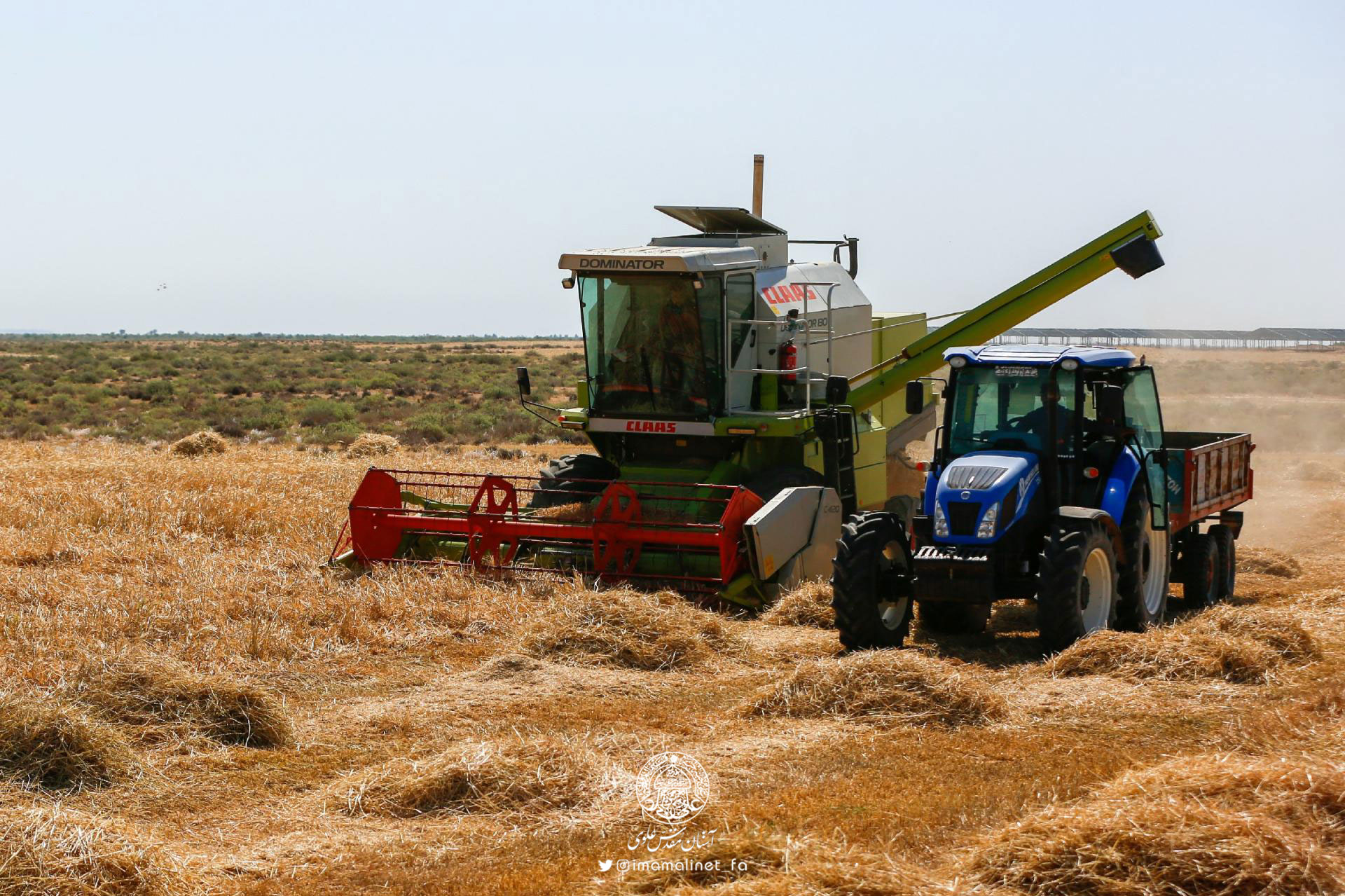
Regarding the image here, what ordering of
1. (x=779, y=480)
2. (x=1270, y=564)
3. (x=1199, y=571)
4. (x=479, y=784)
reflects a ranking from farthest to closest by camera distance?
1. (x=1270, y=564)
2. (x=779, y=480)
3. (x=1199, y=571)
4. (x=479, y=784)

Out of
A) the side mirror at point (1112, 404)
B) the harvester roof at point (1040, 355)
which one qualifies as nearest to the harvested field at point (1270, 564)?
the harvester roof at point (1040, 355)

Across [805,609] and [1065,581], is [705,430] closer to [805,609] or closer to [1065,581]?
[805,609]

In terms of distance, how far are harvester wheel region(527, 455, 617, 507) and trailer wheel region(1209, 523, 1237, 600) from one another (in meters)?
6.00

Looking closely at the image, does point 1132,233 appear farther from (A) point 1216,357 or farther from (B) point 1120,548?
(A) point 1216,357

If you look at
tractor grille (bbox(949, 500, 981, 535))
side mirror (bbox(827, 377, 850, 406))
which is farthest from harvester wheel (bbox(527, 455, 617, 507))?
tractor grille (bbox(949, 500, 981, 535))

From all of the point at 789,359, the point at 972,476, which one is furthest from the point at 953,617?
the point at 789,359

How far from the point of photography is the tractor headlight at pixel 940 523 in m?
10.5

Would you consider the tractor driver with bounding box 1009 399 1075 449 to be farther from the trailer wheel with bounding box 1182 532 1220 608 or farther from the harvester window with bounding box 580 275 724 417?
the harvester window with bounding box 580 275 724 417

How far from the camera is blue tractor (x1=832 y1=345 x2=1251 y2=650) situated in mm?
10258

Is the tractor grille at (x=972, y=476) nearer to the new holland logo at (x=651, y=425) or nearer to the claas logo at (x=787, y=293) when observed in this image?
the new holland logo at (x=651, y=425)

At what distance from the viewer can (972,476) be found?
1048cm

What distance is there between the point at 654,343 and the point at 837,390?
203 centimetres

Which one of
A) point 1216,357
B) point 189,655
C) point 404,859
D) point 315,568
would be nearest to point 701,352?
point 315,568

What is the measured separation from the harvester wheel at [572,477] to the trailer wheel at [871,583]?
480 centimetres
